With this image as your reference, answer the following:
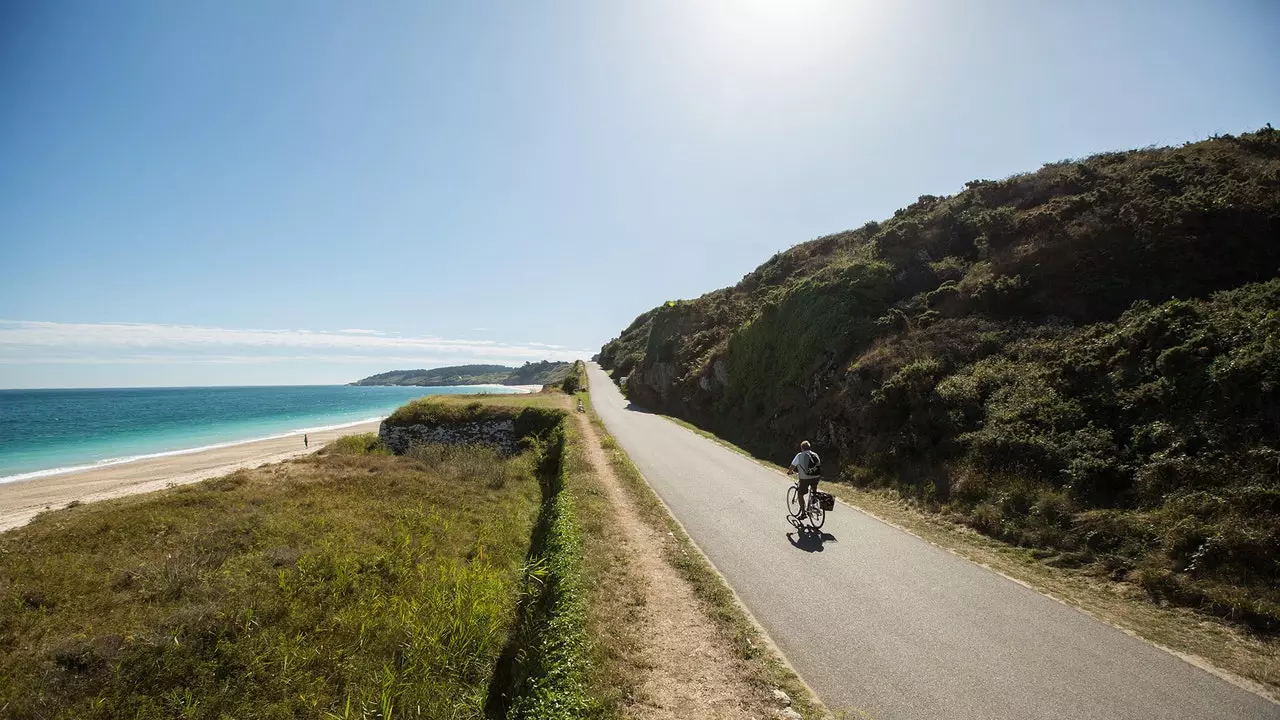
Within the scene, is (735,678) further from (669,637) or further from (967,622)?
(967,622)

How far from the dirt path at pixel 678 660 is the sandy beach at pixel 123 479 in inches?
1237

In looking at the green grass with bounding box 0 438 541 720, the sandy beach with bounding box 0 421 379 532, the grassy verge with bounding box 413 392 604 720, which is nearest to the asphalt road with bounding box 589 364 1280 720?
the grassy verge with bounding box 413 392 604 720

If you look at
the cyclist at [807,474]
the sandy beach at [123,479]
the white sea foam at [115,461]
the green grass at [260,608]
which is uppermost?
the cyclist at [807,474]

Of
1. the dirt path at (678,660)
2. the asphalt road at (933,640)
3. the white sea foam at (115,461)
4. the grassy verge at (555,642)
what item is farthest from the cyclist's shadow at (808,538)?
the white sea foam at (115,461)

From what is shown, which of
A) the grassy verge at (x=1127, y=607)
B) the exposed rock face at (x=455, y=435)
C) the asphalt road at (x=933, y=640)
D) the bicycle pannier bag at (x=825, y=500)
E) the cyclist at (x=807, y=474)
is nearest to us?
the asphalt road at (x=933, y=640)

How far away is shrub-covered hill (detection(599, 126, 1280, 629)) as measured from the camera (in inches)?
340

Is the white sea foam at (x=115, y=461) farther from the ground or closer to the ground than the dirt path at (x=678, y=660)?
closer to the ground

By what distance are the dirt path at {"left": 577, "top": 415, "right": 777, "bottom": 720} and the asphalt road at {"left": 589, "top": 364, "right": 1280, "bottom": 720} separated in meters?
0.84

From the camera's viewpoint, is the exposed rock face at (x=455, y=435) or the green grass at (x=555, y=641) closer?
the green grass at (x=555, y=641)

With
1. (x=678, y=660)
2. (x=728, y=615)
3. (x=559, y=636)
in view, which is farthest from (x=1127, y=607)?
(x=559, y=636)

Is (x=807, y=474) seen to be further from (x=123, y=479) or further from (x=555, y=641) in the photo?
(x=123, y=479)

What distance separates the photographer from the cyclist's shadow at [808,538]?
10.1 metres

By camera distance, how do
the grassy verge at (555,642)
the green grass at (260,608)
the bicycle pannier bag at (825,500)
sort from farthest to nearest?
the bicycle pannier bag at (825,500) < the green grass at (260,608) < the grassy verge at (555,642)

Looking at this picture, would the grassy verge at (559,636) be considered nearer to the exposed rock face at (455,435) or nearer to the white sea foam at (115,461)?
the exposed rock face at (455,435)
